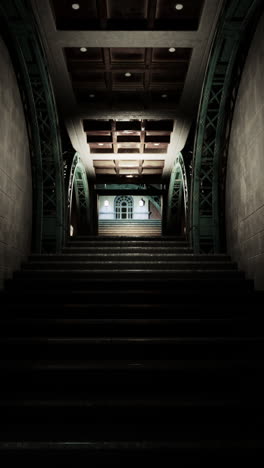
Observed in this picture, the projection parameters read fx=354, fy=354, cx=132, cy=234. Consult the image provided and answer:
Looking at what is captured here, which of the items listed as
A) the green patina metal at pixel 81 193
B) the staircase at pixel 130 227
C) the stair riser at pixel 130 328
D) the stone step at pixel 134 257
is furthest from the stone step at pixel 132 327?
the staircase at pixel 130 227

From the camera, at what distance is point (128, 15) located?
5.66 m

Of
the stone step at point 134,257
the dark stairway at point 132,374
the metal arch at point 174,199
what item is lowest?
the dark stairway at point 132,374

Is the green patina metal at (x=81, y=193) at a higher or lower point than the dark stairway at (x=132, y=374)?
higher

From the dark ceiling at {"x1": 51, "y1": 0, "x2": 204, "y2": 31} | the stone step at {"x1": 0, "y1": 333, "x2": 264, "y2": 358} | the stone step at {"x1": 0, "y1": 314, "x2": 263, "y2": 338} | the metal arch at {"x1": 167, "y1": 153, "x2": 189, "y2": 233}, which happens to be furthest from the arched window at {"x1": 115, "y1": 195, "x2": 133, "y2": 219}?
the stone step at {"x1": 0, "y1": 333, "x2": 264, "y2": 358}

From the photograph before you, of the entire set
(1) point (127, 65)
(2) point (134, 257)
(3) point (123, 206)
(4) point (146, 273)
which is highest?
(3) point (123, 206)

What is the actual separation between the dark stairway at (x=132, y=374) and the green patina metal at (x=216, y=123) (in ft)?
9.81

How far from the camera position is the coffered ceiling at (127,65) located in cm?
557

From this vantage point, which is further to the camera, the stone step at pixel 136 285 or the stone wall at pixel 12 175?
the stone wall at pixel 12 175

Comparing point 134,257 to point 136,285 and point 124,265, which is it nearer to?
point 124,265

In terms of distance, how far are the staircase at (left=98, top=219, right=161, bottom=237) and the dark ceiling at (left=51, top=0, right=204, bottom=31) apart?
52.5 ft

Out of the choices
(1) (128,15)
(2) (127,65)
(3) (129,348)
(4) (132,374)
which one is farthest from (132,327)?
→ (2) (127,65)

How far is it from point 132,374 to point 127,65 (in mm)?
5999

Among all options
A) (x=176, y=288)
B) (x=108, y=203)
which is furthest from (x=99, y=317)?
(x=108, y=203)

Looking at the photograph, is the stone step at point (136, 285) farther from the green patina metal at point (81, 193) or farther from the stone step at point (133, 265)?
the green patina metal at point (81, 193)
